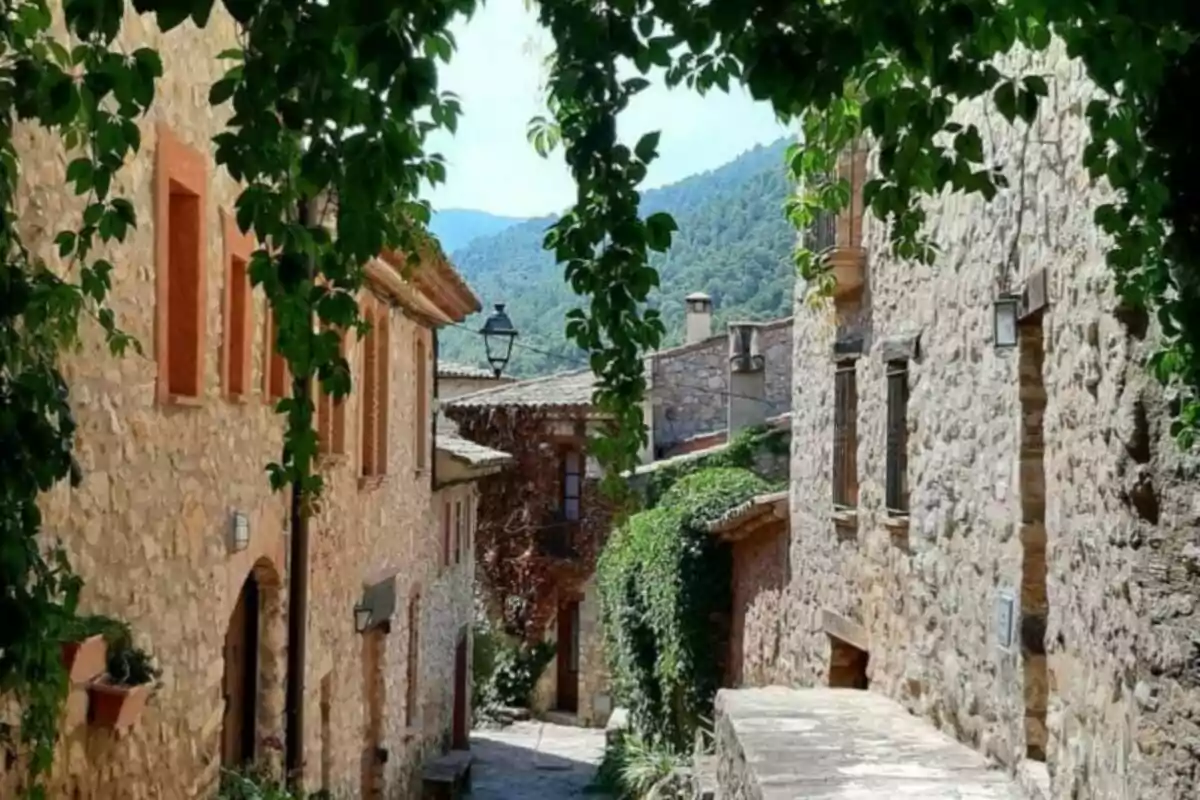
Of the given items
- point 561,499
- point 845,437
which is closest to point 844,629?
point 845,437

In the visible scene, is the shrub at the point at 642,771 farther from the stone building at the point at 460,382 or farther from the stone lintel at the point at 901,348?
the stone building at the point at 460,382

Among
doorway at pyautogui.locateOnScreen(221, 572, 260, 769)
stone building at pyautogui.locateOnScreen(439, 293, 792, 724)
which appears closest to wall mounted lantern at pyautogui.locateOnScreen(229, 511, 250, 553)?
doorway at pyautogui.locateOnScreen(221, 572, 260, 769)

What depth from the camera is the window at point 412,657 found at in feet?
46.1

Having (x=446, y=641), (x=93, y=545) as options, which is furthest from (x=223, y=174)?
(x=446, y=641)

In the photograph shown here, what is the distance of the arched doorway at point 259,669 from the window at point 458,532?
29.4 feet

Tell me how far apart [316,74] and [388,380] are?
34.8 ft

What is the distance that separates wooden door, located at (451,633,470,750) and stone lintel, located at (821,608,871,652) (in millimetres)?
8581

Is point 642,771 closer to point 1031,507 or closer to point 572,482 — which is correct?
point 1031,507

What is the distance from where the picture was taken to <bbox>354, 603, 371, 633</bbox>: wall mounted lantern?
11.0 meters

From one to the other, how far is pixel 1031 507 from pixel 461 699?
13.6m

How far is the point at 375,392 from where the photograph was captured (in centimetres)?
1212

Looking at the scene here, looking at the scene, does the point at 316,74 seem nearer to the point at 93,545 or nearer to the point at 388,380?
the point at 93,545

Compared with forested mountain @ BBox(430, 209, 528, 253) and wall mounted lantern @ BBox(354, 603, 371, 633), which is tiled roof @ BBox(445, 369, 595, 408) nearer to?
wall mounted lantern @ BBox(354, 603, 371, 633)

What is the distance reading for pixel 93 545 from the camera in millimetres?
5117
